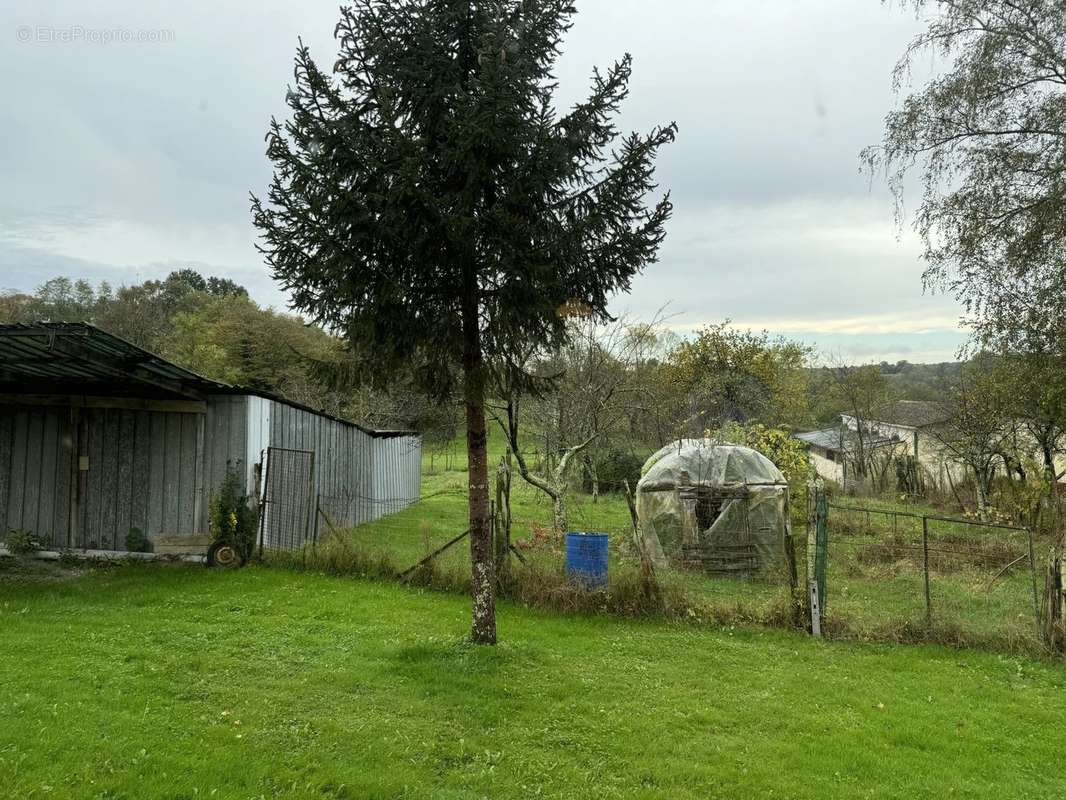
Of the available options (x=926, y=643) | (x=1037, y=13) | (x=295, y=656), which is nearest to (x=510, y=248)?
(x=295, y=656)

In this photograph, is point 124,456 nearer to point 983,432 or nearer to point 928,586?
point 928,586

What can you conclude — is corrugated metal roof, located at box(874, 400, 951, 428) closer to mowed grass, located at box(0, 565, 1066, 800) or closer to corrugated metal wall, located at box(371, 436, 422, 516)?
corrugated metal wall, located at box(371, 436, 422, 516)

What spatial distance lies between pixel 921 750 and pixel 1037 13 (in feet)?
35.9

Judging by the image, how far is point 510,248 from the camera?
5.83 meters

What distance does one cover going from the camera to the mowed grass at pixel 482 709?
418cm

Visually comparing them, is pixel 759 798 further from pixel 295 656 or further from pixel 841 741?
pixel 295 656

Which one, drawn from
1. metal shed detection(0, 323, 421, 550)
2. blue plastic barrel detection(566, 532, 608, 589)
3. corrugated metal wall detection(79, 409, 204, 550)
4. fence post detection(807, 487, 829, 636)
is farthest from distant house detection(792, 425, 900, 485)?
corrugated metal wall detection(79, 409, 204, 550)

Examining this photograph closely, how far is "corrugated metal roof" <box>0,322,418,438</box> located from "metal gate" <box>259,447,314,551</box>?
1033 mm

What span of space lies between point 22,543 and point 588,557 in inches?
332

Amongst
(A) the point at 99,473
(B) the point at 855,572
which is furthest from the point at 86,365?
(B) the point at 855,572

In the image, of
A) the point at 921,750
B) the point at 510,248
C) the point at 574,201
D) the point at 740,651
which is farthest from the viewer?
the point at 740,651

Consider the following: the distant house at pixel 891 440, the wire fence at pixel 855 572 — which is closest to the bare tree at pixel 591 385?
the wire fence at pixel 855 572

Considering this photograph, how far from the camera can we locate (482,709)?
17.3ft

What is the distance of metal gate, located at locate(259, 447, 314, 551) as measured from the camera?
1091 centimetres
